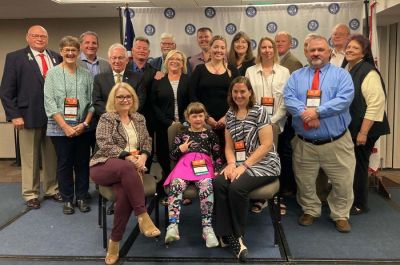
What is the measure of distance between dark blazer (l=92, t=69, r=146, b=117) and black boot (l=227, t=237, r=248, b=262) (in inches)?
57.6

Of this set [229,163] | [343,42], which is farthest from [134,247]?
[343,42]

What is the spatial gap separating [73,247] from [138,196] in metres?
0.75

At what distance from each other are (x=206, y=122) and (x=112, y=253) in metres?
1.28

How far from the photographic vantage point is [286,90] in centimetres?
317

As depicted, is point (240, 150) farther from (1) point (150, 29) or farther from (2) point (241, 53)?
(1) point (150, 29)

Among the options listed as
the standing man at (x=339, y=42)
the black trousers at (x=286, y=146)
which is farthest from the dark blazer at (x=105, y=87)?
the standing man at (x=339, y=42)

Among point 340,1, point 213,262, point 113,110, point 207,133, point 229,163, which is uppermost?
point 340,1

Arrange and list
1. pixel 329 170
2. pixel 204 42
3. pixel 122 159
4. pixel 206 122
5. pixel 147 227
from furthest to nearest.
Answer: pixel 204 42 < pixel 206 122 < pixel 329 170 < pixel 122 159 < pixel 147 227

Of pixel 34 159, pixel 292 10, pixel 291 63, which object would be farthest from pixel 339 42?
pixel 34 159

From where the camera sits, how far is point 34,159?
3854 mm

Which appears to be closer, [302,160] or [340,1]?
[302,160]

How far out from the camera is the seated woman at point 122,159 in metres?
2.69

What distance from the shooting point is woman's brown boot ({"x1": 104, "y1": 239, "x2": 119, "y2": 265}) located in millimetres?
2691

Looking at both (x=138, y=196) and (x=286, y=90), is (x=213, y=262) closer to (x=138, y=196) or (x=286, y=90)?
(x=138, y=196)
